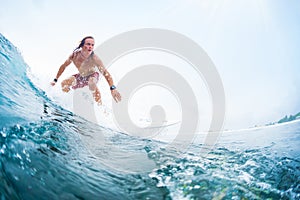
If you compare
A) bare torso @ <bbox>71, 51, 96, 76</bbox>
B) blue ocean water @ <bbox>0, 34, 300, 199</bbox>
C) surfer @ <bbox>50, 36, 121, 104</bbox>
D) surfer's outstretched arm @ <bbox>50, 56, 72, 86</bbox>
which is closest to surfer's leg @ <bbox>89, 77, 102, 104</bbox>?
surfer @ <bbox>50, 36, 121, 104</bbox>

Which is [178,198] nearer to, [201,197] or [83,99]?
[201,197]

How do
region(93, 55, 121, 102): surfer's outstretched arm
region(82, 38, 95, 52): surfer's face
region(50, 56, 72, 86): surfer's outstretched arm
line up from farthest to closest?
region(82, 38, 95, 52): surfer's face, region(50, 56, 72, 86): surfer's outstretched arm, region(93, 55, 121, 102): surfer's outstretched arm

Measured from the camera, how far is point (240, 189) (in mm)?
3225

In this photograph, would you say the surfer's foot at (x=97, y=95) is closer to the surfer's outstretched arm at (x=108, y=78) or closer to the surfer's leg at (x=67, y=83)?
the surfer's leg at (x=67, y=83)

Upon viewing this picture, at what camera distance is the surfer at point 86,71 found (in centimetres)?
572

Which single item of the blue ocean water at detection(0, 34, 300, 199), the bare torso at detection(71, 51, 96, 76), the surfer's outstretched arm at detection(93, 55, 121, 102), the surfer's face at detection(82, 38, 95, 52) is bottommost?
the blue ocean water at detection(0, 34, 300, 199)

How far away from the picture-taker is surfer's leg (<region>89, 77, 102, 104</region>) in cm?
635

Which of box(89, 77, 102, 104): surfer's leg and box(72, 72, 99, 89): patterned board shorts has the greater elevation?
box(72, 72, 99, 89): patterned board shorts

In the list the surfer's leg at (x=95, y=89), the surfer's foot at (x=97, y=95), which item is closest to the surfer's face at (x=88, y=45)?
the surfer's leg at (x=95, y=89)

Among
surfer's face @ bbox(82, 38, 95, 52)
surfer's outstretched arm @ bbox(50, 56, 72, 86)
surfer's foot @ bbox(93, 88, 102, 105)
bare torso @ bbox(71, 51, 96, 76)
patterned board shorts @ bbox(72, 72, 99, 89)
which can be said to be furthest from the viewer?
surfer's foot @ bbox(93, 88, 102, 105)

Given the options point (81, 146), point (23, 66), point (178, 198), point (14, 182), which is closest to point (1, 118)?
point (81, 146)

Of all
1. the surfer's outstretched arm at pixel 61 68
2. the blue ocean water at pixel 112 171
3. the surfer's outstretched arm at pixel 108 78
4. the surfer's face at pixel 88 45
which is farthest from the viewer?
the surfer's face at pixel 88 45

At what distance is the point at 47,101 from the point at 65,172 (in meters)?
4.58

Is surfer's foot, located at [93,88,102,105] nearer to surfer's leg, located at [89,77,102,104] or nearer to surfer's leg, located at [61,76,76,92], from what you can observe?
surfer's leg, located at [89,77,102,104]
